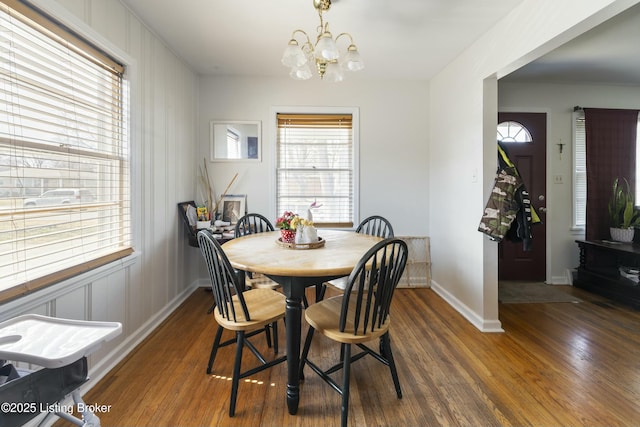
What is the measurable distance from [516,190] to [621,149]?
7.51ft

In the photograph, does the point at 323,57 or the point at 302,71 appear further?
the point at 302,71

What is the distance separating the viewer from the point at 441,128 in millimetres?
3283

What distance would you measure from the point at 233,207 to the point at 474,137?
8.76 feet

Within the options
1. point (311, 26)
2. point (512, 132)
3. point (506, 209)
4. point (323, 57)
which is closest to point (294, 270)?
point (323, 57)

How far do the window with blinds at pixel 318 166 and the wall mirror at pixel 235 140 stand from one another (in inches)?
10.9

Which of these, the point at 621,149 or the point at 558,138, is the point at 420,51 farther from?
the point at 621,149

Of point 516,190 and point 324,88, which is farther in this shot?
point 324,88

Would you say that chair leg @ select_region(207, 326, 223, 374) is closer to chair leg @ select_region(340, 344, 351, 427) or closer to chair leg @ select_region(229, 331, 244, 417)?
chair leg @ select_region(229, 331, 244, 417)

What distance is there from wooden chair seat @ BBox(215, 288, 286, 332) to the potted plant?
4.08m

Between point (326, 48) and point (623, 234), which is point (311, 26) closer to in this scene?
point (326, 48)

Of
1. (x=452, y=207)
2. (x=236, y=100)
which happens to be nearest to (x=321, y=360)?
(x=452, y=207)

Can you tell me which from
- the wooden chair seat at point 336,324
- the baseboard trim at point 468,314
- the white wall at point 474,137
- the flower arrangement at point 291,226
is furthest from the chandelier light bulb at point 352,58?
the baseboard trim at point 468,314

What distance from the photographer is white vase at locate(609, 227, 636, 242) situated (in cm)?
333

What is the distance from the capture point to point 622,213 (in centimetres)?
341
